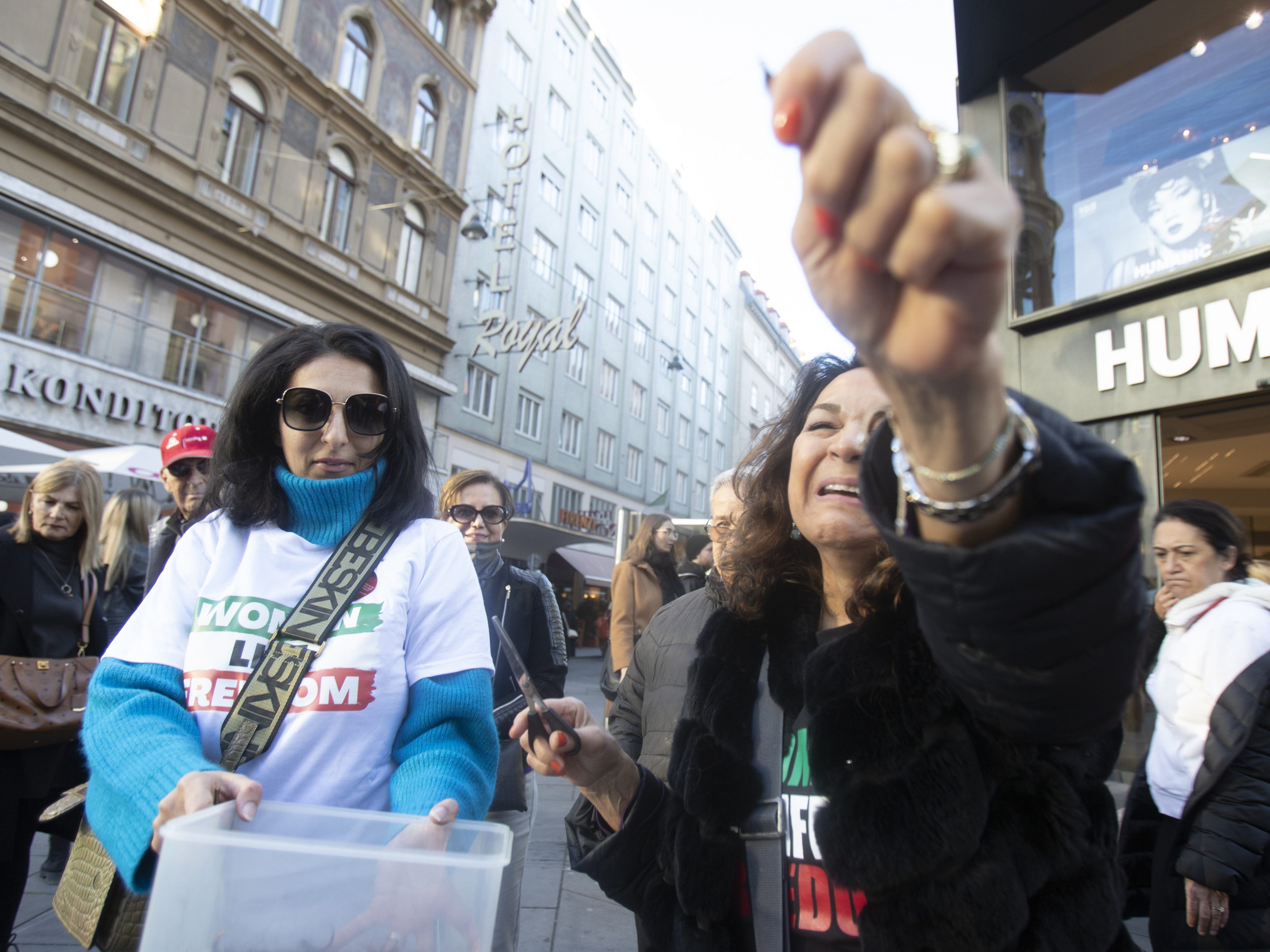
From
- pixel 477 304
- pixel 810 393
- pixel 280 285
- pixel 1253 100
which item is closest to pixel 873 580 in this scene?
pixel 810 393

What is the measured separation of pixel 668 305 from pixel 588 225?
7.42m

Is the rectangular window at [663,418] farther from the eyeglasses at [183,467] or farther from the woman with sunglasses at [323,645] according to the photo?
the woman with sunglasses at [323,645]

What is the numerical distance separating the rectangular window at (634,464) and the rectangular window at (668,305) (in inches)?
255

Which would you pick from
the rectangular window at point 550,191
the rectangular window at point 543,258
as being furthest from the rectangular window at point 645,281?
the rectangular window at point 543,258

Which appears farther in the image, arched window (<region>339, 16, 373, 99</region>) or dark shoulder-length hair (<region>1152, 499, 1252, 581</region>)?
arched window (<region>339, 16, 373, 99</region>)

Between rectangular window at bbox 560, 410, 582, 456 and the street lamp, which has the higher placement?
the street lamp

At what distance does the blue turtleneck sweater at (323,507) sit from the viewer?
1.48 metres

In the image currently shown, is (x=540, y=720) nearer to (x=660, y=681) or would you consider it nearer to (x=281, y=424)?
(x=660, y=681)

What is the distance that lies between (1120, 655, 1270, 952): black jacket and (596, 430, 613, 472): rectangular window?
25351 millimetres

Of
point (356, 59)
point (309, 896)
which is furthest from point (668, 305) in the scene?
point (309, 896)

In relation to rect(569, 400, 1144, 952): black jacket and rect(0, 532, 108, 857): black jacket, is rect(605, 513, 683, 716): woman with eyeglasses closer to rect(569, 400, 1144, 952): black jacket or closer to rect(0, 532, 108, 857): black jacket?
rect(0, 532, 108, 857): black jacket

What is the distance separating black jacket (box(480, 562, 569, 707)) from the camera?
10.5 feet

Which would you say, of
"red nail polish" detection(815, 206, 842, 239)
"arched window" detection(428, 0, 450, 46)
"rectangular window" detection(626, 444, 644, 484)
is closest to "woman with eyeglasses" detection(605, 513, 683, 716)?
"red nail polish" detection(815, 206, 842, 239)

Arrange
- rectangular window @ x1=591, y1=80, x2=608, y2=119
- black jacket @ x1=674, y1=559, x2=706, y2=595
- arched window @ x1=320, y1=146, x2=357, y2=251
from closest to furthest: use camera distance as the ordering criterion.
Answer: black jacket @ x1=674, y1=559, x2=706, y2=595 → arched window @ x1=320, y1=146, x2=357, y2=251 → rectangular window @ x1=591, y1=80, x2=608, y2=119
